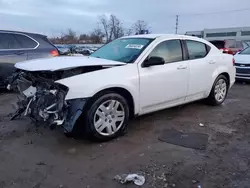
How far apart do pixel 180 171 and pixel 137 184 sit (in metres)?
0.60

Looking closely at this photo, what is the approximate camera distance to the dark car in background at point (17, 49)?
683 cm

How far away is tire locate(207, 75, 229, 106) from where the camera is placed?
5773mm

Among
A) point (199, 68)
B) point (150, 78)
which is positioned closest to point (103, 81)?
point (150, 78)

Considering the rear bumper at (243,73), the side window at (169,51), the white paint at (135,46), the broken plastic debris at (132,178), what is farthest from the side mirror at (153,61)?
the rear bumper at (243,73)

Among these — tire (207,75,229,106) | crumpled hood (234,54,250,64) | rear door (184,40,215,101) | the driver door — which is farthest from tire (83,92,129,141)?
crumpled hood (234,54,250,64)

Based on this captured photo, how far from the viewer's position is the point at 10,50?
6891 millimetres

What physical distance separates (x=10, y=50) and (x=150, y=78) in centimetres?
441

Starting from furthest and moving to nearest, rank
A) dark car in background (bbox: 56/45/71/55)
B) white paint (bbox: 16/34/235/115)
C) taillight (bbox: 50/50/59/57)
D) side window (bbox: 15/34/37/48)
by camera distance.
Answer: dark car in background (bbox: 56/45/71/55) < taillight (bbox: 50/50/59/57) < side window (bbox: 15/34/37/48) < white paint (bbox: 16/34/235/115)

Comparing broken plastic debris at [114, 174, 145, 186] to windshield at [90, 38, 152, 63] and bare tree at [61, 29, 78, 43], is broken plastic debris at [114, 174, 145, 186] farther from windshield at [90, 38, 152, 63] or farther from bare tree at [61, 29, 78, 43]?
bare tree at [61, 29, 78, 43]

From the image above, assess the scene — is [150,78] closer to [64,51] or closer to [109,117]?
[109,117]

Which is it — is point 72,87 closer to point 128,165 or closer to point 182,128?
point 128,165

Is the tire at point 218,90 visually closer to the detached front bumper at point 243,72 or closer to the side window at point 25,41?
the detached front bumper at point 243,72

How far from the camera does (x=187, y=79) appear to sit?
16.2 ft

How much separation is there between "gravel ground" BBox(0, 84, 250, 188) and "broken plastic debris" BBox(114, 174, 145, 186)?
0.18ft
